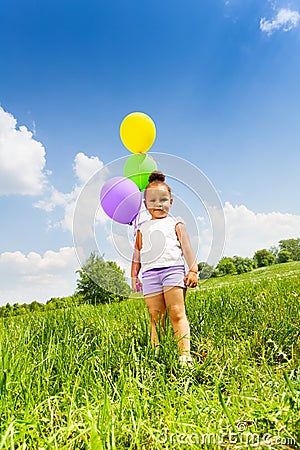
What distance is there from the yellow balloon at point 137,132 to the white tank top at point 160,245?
0.77 metres

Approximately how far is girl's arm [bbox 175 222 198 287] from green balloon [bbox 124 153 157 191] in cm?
52

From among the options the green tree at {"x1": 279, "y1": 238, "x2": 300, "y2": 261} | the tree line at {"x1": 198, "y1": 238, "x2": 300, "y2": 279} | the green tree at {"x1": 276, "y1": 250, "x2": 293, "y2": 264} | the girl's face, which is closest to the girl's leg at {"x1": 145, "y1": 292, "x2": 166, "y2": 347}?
the girl's face

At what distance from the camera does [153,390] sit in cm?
184

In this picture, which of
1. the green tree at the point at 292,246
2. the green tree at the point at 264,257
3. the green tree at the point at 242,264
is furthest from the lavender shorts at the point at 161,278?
the green tree at the point at 292,246

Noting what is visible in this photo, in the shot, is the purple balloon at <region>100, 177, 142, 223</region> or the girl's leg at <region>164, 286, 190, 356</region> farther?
the purple balloon at <region>100, 177, 142, 223</region>

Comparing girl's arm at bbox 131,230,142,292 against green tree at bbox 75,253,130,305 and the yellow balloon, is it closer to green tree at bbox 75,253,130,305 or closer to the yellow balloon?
green tree at bbox 75,253,130,305

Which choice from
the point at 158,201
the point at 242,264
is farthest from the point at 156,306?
the point at 242,264

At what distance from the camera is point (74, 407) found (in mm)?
1659

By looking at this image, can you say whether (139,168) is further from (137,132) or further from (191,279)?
(191,279)

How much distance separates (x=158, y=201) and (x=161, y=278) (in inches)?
21.6

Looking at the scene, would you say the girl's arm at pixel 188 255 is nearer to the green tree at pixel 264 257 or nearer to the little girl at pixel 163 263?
the little girl at pixel 163 263

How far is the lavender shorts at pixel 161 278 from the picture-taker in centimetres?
258

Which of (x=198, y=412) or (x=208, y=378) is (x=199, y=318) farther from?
(x=198, y=412)

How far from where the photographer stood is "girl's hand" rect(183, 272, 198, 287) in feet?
8.57
